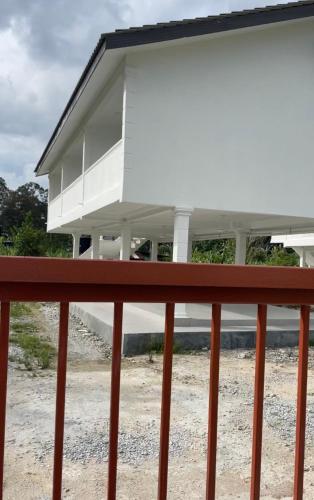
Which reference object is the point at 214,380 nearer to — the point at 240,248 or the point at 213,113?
the point at 213,113

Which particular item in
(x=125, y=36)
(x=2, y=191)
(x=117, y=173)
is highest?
(x=2, y=191)

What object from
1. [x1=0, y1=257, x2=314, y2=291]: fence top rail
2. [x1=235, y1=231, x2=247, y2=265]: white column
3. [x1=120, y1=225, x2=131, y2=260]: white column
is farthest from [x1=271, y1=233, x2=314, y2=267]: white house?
[x1=0, y1=257, x2=314, y2=291]: fence top rail

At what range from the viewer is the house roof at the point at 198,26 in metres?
8.38

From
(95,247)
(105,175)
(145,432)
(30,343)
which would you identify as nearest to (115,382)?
(145,432)

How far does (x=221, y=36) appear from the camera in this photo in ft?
31.1

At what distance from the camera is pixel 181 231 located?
996cm

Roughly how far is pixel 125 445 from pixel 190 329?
17.5 ft

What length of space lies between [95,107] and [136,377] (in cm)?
705

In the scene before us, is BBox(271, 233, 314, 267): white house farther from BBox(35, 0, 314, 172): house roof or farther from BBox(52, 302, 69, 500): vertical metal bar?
BBox(52, 302, 69, 500): vertical metal bar

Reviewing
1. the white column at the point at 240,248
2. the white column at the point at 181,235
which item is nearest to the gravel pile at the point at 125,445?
the white column at the point at 181,235

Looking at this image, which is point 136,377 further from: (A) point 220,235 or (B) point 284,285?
(A) point 220,235

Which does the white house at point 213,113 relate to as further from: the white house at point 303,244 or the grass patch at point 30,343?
the white house at point 303,244

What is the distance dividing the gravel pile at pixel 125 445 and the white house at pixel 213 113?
5109 mm

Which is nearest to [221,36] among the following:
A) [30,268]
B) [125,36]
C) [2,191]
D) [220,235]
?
[125,36]
